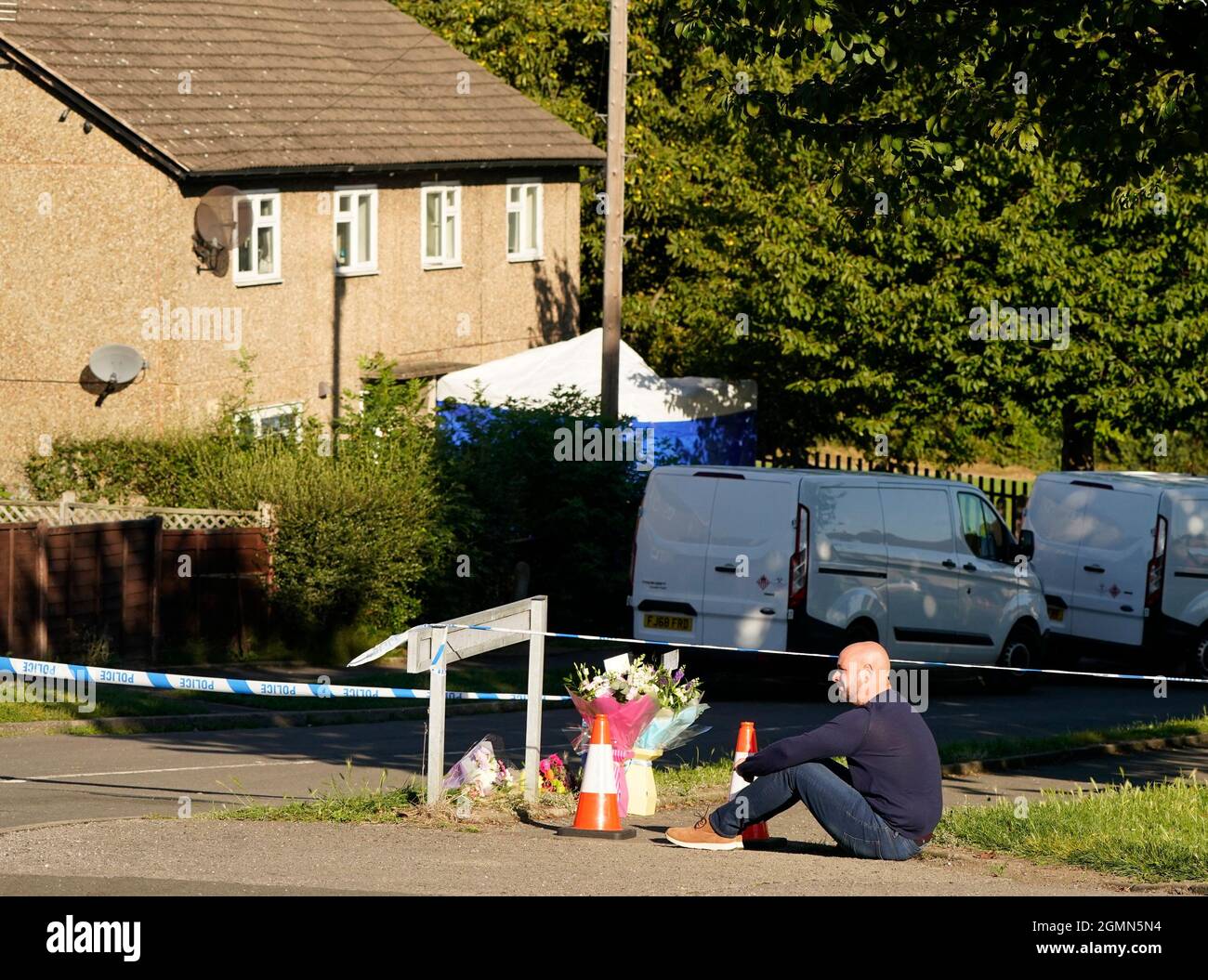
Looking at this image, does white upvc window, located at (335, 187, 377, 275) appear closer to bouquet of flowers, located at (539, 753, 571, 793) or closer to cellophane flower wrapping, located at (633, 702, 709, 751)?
bouquet of flowers, located at (539, 753, 571, 793)

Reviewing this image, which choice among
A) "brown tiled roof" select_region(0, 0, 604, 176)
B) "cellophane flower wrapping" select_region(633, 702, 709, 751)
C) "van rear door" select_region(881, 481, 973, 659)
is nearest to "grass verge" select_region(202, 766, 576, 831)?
"cellophane flower wrapping" select_region(633, 702, 709, 751)

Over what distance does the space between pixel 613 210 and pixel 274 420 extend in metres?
6.69

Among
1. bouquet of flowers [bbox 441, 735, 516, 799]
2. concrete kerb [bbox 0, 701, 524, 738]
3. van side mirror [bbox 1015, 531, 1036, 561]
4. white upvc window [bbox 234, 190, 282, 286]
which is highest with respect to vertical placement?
white upvc window [bbox 234, 190, 282, 286]

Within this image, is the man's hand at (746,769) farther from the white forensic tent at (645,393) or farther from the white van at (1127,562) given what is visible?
the white forensic tent at (645,393)

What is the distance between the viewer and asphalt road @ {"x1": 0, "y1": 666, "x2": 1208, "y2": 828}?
12.3m

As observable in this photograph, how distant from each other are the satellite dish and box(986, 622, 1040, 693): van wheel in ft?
40.4

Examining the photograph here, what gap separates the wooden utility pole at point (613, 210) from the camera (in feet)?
80.4

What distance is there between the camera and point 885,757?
30.2 ft

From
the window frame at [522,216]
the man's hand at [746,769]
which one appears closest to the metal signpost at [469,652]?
the man's hand at [746,769]

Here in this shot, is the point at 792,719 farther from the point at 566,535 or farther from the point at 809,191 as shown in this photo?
the point at 809,191

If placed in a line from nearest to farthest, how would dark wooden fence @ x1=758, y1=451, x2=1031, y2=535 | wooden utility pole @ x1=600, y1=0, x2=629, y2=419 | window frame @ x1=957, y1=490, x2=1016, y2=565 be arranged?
window frame @ x1=957, y1=490, x2=1016, y2=565 → wooden utility pole @ x1=600, y1=0, x2=629, y2=419 → dark wooden fence @ x1=758, y1=451, x2=1031, y2=535

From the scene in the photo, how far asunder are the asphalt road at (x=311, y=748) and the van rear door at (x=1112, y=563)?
29.5 inches

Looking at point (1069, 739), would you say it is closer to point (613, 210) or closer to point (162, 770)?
point (162, 770)
